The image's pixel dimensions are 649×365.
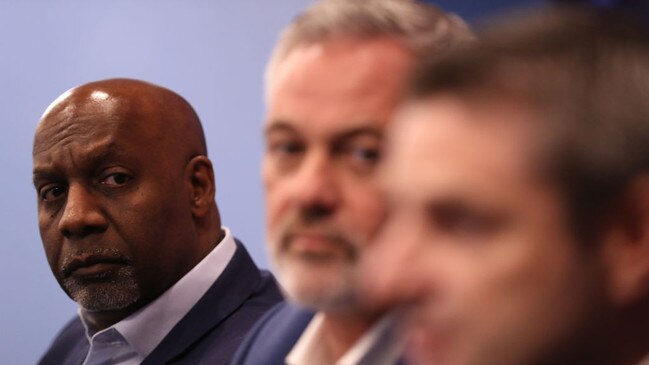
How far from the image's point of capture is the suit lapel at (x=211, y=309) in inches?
47.6

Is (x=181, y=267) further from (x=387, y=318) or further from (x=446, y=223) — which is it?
(x=446, y=223)

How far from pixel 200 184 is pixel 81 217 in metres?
0.18

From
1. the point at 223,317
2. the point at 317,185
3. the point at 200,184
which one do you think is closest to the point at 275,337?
the point at 317,185

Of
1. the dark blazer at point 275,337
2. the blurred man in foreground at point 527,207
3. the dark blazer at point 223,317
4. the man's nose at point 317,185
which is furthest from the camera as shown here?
the dark blazer at point 223,317

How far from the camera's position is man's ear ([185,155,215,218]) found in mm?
1297

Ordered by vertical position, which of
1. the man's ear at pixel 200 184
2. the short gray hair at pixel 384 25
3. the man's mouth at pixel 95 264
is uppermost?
the short gray hair at pixel 384 25

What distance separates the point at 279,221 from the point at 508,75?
0.25 meters

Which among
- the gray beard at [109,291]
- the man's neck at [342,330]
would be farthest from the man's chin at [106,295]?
the man's neck at [342,330]

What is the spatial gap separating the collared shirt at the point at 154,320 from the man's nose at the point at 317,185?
0.62m

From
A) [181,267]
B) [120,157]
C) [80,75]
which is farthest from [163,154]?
[80,75]

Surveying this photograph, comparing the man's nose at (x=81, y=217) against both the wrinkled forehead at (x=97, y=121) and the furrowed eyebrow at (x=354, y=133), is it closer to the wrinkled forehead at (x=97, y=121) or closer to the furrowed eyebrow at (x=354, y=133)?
the wrinkled forehead at (x=97, y=121)

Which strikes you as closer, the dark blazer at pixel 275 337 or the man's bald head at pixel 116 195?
the dark blazer at pixel 275 337

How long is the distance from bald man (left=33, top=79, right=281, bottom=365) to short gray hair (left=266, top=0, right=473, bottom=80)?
1.91ft

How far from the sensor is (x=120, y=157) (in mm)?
1234
